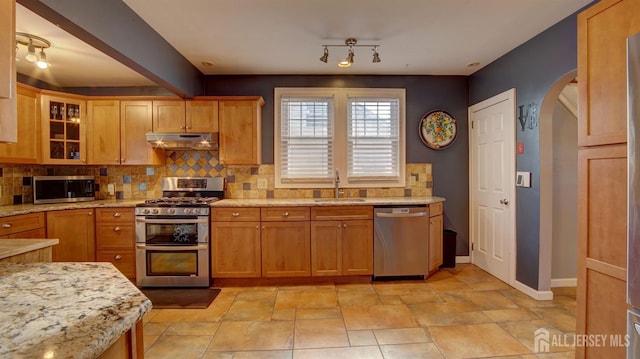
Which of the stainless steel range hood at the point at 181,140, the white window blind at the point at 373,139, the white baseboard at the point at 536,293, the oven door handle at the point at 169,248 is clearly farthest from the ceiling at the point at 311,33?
the white baseboard at the point at 536,293

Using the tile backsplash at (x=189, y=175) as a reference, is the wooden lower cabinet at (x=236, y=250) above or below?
below

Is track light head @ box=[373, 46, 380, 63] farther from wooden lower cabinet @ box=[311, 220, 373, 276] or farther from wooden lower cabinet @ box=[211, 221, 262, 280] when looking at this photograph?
wooden lower cabinet @ box=[211, 221, 262, 280]

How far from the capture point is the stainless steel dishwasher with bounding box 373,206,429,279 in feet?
10.9

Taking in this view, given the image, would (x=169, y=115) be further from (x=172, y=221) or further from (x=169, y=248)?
(x=169, y=248)

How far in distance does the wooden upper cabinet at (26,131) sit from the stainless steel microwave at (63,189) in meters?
0.26

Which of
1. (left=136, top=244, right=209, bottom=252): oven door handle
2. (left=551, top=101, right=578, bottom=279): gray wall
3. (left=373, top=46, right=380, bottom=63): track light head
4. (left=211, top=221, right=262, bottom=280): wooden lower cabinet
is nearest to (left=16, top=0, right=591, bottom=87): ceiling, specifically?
(left=373, top=46, right=380, bottom=63): track light head

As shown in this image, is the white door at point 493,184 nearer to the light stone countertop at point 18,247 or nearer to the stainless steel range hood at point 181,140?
the stainless steel range hood at point 181,140

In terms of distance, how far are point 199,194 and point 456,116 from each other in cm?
355

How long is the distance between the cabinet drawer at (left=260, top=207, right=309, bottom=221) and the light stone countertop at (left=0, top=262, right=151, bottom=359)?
6.65ft

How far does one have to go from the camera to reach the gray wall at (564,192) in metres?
3.17

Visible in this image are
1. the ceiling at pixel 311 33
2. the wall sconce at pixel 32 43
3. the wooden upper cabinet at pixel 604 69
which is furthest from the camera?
the wall sconce at pixel 32 43

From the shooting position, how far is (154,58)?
267 cm

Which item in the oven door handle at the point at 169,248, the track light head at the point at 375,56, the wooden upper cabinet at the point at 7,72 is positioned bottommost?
the oven door handle at the point at 169,248

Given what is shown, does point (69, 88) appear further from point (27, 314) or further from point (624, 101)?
point (624, 101)
